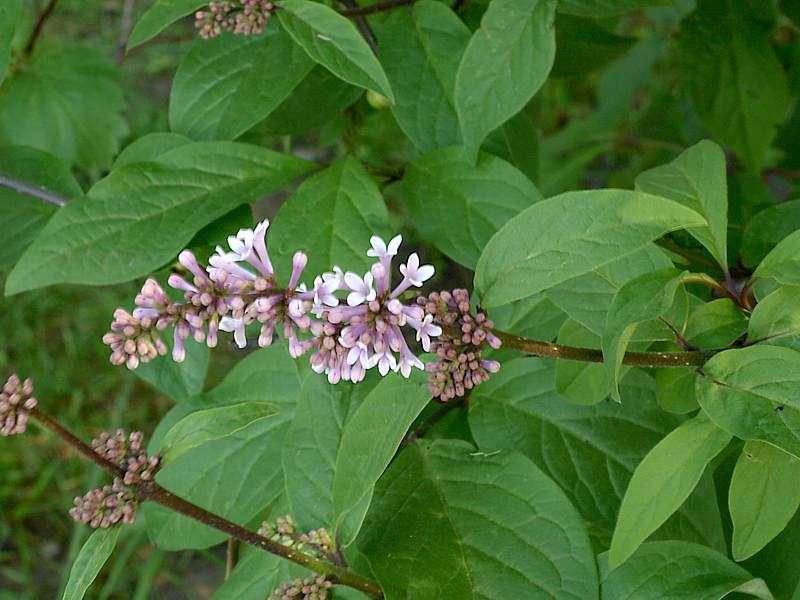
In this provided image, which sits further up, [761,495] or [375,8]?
[375,8]

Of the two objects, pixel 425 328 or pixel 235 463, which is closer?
pixel 425 328

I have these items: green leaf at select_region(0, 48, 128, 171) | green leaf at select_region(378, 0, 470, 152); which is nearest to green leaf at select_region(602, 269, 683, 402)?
green leaf at select_region(378, 0, 470, 152)

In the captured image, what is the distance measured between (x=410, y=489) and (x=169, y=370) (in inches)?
24.5

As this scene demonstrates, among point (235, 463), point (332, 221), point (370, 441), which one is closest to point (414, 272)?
point (370, 441)

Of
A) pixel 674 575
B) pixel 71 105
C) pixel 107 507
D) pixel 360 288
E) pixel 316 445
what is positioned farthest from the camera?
pixel 71 105

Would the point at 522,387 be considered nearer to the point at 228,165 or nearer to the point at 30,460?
the point at 228,165

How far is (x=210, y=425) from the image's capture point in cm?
129

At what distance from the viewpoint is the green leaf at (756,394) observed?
117 centimetres

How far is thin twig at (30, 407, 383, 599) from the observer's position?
1212 millimetres

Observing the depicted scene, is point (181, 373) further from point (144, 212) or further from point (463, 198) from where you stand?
point (463, 198)

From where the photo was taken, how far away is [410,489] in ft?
5.09

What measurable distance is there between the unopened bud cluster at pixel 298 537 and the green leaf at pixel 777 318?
0.72 metres

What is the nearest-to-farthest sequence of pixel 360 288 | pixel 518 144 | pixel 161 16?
pixel 360 288 → pixel 161 16 → pixel 518 144

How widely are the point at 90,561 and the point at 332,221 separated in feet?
2.52
